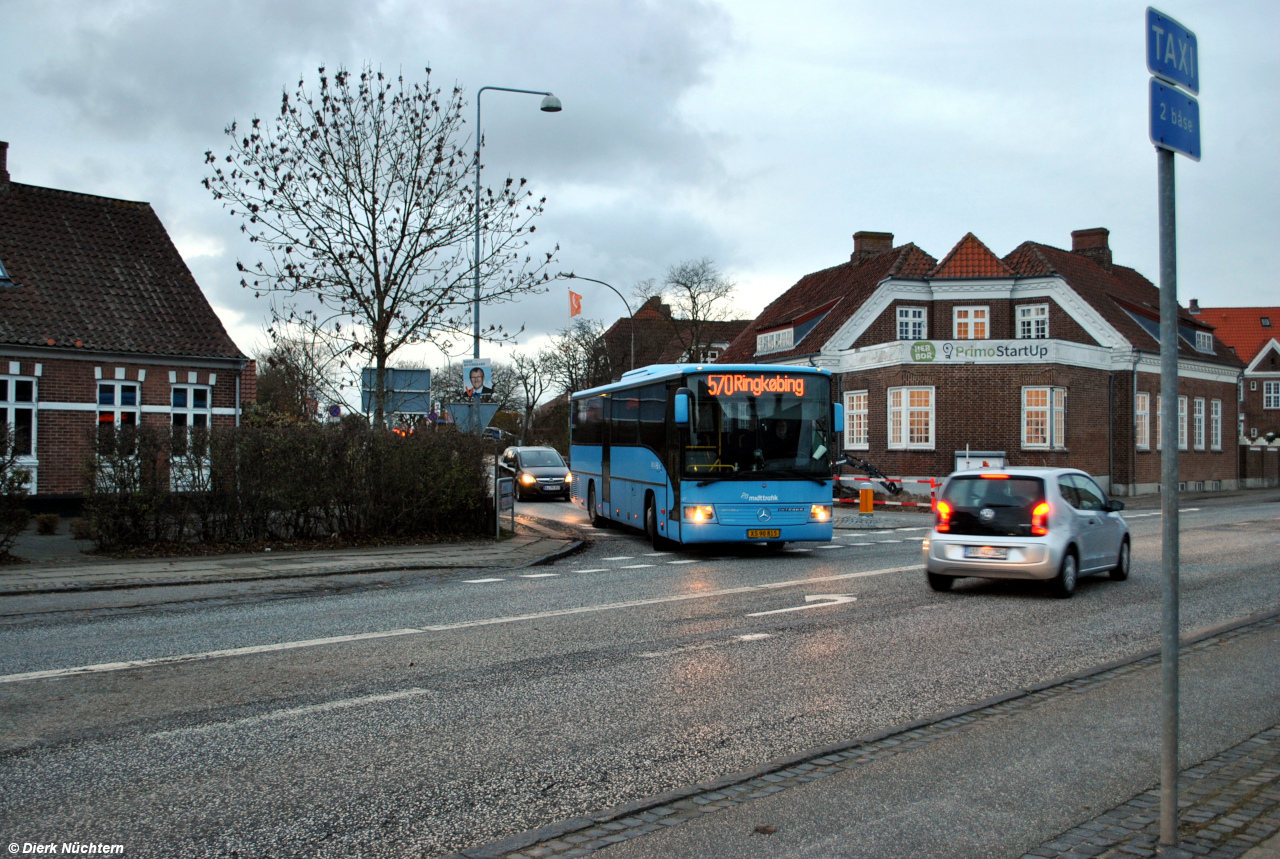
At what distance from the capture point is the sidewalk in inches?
521

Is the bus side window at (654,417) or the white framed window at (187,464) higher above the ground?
the bus side window at (654,417)

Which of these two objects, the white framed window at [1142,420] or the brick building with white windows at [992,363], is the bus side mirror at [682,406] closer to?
the brick building with white windows at [992,363]

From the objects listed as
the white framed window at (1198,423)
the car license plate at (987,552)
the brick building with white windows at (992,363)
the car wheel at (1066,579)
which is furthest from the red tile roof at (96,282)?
the white framed window at (1198,423)

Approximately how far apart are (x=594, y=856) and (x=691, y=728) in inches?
83.9

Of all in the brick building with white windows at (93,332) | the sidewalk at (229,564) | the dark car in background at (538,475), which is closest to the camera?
the sidewalk at (229,564)

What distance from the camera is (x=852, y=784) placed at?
17.5ft

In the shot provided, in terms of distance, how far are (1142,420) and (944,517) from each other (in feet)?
110

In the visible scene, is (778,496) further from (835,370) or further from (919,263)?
(919,263)

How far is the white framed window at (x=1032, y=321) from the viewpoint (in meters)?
40.8

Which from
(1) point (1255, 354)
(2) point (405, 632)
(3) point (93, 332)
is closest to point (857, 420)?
(3) point (93, 332)

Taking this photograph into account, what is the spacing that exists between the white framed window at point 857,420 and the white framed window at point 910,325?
291 cm

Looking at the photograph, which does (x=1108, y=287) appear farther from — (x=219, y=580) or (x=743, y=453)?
(x=219, y=580)

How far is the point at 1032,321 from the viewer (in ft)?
134

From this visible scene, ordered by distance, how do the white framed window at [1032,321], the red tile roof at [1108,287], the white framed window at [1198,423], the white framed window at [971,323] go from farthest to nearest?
the white framed window at [1198,423] < the red tile roof at [1108,287] < the white framed window at [971,323] < the white framed window at [1032,321]
